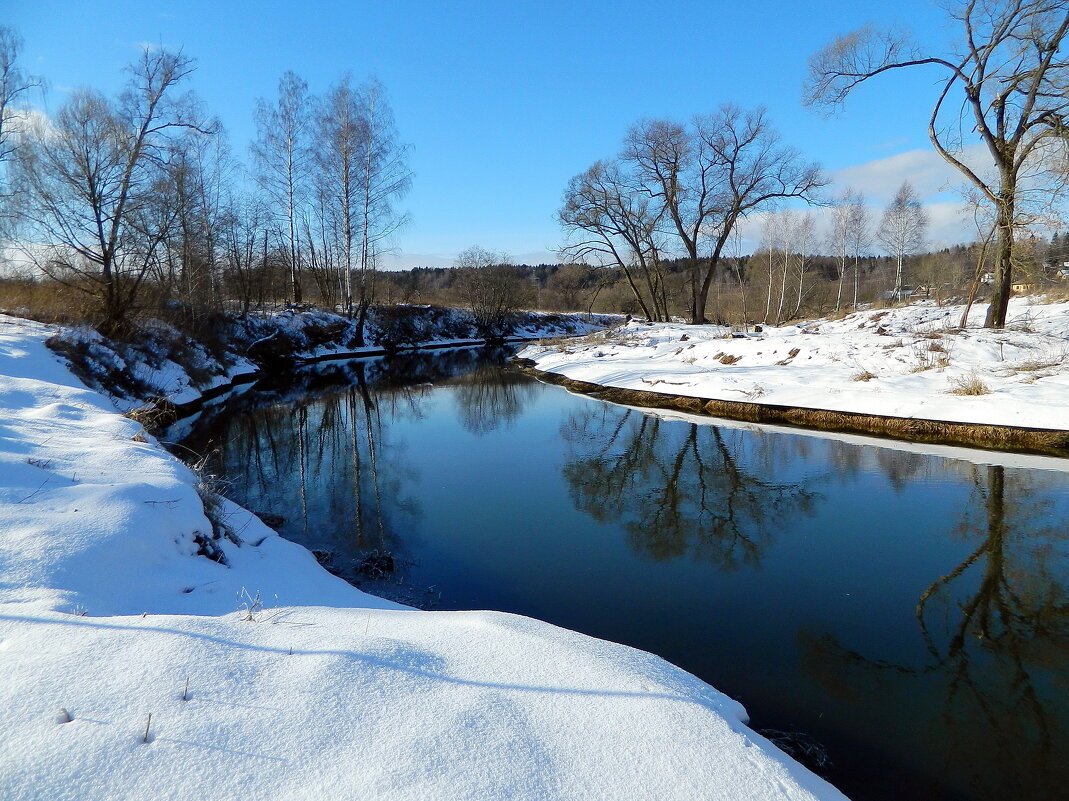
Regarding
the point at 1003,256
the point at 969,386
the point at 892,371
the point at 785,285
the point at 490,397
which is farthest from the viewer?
the point at 785,285

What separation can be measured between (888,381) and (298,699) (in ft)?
41.0

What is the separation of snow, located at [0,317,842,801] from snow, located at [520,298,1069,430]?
9.59 metres

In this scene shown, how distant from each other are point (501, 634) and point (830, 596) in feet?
10.6

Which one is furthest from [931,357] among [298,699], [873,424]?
[298,699]

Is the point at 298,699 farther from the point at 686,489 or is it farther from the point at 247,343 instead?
the point at 247,343

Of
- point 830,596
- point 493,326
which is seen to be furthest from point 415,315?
point 830,596

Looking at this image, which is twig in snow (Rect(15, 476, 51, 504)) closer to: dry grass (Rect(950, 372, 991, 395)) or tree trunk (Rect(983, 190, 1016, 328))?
dry grass (Rect(950, 372, 991, 395))

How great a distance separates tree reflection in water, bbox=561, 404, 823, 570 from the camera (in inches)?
243

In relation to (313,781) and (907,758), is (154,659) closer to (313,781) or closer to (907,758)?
(313,781)

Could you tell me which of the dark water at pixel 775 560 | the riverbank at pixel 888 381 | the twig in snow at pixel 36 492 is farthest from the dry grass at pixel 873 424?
the twig in snow at pixel 36 492

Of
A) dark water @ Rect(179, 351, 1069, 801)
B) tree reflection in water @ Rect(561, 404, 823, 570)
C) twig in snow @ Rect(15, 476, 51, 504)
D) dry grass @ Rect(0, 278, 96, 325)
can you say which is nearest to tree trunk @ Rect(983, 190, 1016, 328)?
dark water @ Rect(179, 351, 1069, 801)

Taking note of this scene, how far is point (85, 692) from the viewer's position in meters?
1.96

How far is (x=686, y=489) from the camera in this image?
26.1 ft

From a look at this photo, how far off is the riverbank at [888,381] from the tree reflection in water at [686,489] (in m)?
2.00
